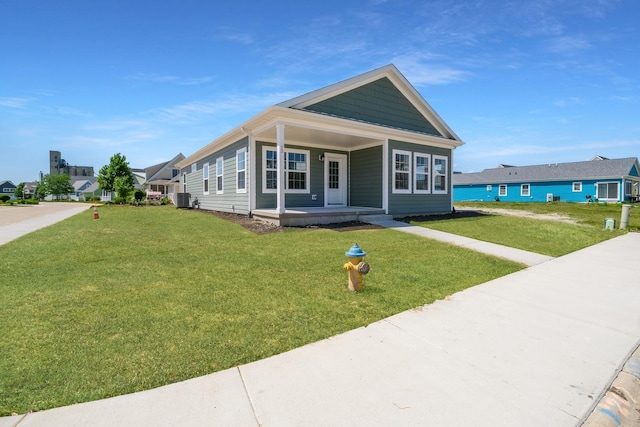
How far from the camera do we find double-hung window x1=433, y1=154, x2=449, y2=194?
49.4 ft

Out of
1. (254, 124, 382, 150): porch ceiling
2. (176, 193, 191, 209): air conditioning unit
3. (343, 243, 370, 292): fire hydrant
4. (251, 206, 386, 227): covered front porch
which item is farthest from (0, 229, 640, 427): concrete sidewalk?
(176, 193, 191, 209): air conditioning unit

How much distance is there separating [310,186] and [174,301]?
10120mm

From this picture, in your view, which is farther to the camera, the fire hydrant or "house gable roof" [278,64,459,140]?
"house gable roof" [278,64,459,140]

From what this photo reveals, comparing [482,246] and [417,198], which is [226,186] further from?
[482,246]

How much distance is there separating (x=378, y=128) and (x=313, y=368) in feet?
36.2

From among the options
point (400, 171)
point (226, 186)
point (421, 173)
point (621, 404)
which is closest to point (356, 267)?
point (621, 404)

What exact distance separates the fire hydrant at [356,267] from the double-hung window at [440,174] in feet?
38.8

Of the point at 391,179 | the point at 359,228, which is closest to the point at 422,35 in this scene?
the point at 391,179

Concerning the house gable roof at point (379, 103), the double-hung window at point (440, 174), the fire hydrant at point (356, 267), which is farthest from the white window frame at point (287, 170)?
the fire hydrant at point (356, 267)

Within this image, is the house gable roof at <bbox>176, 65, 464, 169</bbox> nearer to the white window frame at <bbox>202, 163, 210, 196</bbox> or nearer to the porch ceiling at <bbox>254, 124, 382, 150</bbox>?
the porch ceiling at <bbox>254, 124, 382, 150</bbox>

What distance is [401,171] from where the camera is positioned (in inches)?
539

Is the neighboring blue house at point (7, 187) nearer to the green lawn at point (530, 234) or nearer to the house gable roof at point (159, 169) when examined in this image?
the house gable roof at point (159, 169)

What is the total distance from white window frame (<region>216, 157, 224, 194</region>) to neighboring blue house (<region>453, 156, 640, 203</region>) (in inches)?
1289

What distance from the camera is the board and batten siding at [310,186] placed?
1245 cm
